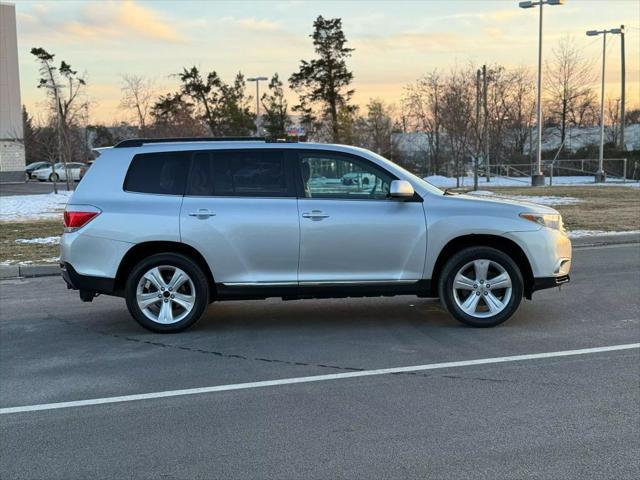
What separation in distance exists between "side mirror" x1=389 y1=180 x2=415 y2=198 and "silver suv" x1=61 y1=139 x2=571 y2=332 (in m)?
0.02

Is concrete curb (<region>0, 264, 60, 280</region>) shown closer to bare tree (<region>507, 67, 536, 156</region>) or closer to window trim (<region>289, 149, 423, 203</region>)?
window trim (<region>289, 149, 423, 203</region>)

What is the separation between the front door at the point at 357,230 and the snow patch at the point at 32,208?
14982 mm

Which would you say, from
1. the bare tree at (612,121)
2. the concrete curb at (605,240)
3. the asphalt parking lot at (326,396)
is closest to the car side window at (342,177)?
the asphalt parking lot at (326,396)

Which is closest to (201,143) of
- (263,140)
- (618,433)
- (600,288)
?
(263,140)

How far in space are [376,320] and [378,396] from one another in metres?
2.41

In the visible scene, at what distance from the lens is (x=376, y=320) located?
7.17 m

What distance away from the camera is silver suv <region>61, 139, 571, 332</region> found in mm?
6504

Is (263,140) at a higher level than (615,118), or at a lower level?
lower

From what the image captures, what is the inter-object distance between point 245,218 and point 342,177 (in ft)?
3.49

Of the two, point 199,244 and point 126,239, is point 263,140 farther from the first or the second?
point 126,239

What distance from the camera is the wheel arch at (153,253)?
6609mm

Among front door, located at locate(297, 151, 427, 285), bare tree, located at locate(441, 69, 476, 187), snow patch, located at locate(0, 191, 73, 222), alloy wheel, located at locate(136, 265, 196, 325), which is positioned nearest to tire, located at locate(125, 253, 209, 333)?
alloy wheel, located at locate(136, 265, 196, 325)

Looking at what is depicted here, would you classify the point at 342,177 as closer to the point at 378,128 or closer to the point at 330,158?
the point at 330,158

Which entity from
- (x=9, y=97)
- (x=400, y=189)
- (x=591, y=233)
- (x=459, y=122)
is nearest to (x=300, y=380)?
(x=400, y=189)
